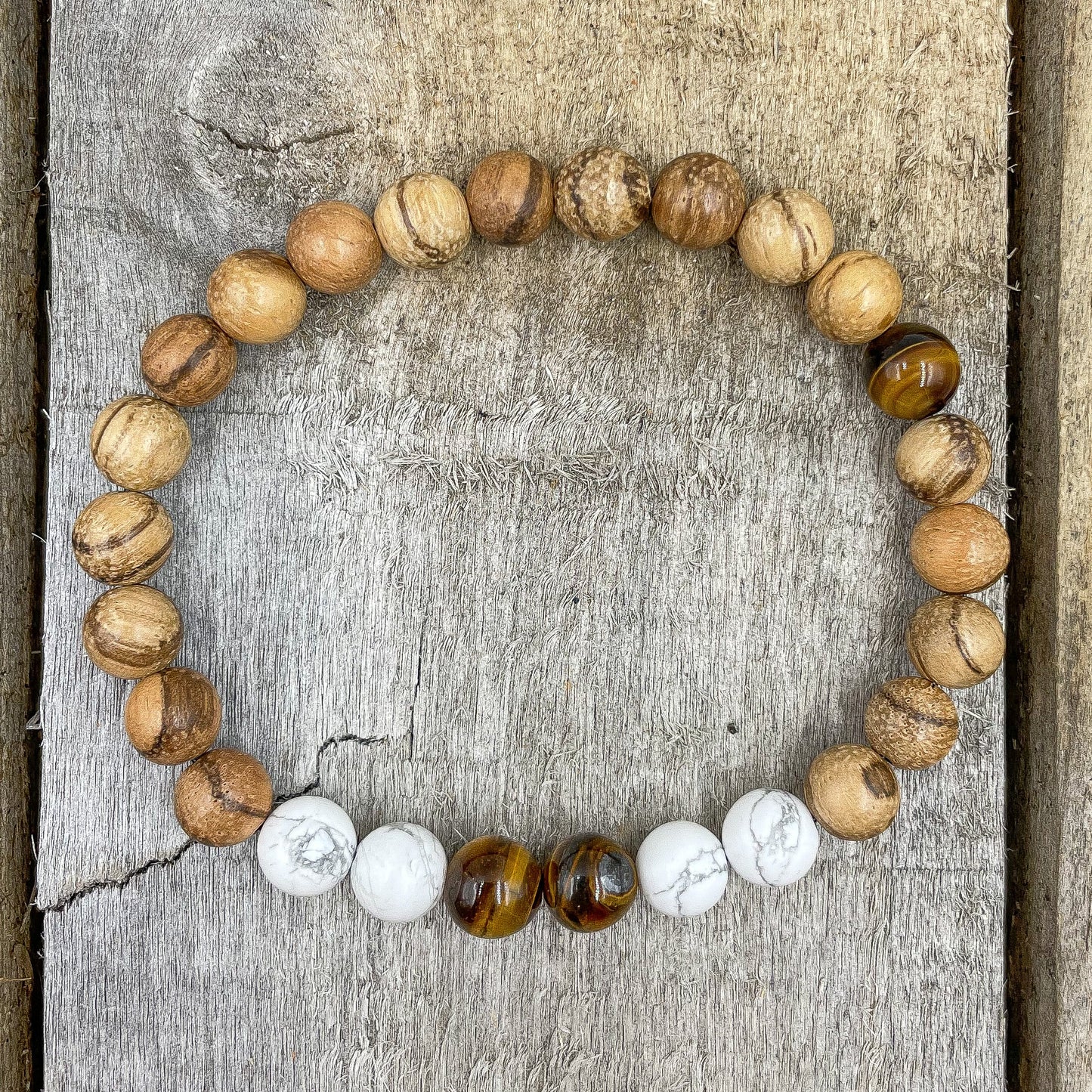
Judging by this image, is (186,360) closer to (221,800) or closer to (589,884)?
(221,800)

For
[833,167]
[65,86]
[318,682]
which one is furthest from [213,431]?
[833,167]

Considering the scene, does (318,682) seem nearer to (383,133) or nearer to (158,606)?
(158,606)

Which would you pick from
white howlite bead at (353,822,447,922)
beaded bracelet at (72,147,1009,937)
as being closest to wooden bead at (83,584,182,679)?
beaded bracelet at (72,147,1009,937)

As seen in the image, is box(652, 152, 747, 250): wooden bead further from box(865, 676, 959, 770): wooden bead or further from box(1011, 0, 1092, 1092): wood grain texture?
box(865, 676, 959, 770): wooden bead

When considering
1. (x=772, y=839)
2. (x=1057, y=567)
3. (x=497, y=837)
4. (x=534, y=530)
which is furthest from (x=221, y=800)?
(x=1057, y=567)

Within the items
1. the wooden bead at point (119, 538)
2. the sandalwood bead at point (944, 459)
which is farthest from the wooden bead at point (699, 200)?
the wooden bead at point (119, 538)

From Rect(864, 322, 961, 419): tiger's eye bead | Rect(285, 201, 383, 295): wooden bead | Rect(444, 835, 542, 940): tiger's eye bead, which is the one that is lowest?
Rect(444, 835, 542, 940): tiger's eye bead
